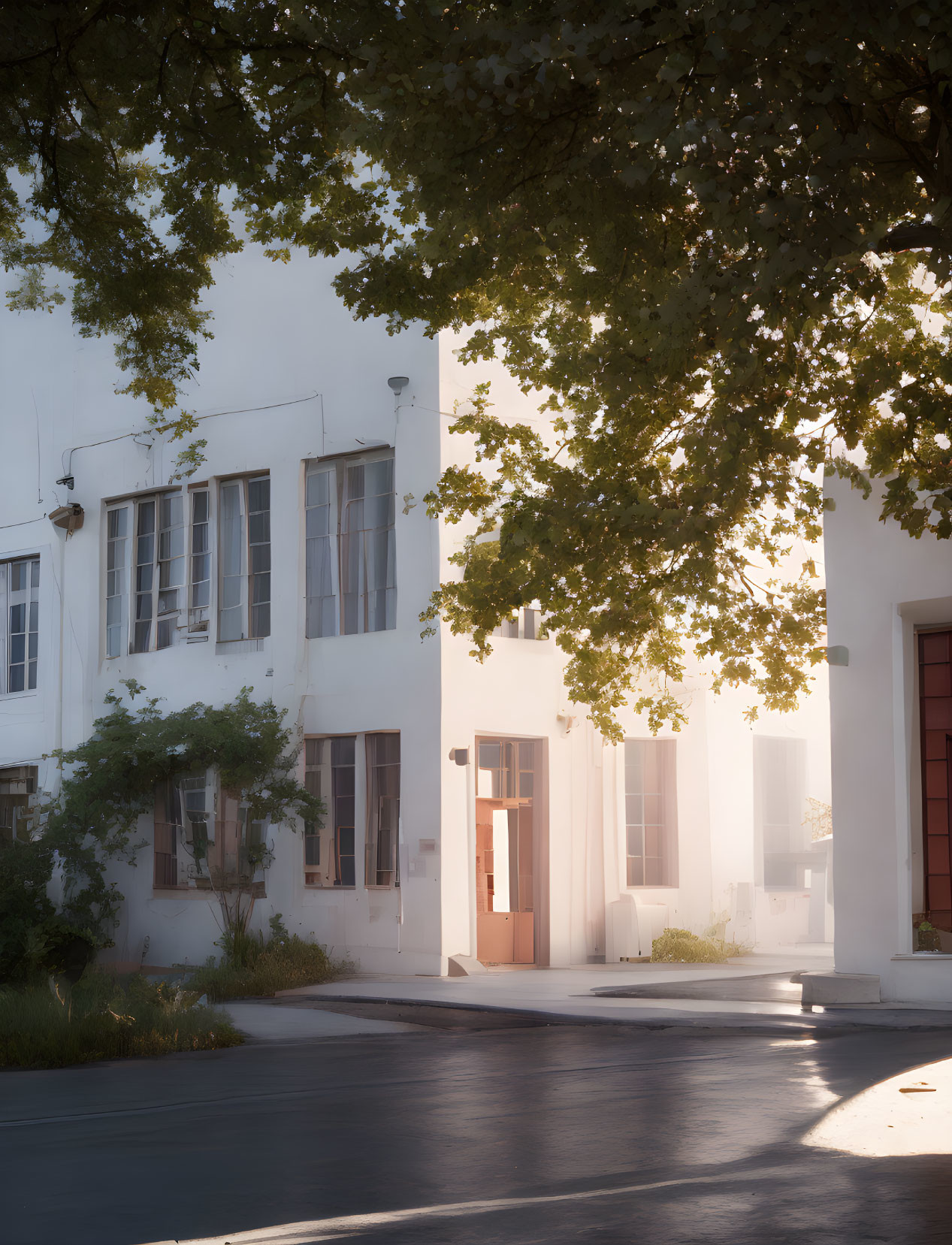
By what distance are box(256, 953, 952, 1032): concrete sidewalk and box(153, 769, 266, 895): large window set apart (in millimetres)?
2522

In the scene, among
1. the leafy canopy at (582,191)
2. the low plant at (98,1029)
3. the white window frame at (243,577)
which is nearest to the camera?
the leafy canopy at (582,191)

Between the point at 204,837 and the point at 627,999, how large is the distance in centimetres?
735

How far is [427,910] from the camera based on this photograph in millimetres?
18953

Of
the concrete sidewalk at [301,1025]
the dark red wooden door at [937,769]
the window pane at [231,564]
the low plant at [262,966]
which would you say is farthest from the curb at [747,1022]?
the window pane at [231,564]

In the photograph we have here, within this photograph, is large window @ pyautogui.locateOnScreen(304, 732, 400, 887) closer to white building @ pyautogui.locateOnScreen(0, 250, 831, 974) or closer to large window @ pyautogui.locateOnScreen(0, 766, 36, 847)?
white building @ pyautogui.locateOnScreen(0, 250, 831, 974)

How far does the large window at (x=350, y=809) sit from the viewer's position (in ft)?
64.4

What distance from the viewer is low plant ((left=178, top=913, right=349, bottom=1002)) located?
58.1 ft

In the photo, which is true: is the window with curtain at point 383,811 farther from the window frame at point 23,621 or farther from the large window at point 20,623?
the large window at point 20,623

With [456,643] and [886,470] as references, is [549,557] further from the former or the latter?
[456,643]

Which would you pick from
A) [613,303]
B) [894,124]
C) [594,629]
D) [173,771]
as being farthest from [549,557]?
[173,771]

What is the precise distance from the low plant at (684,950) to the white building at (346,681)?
263mm

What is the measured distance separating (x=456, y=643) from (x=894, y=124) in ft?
39.9

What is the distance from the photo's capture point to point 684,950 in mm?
21250

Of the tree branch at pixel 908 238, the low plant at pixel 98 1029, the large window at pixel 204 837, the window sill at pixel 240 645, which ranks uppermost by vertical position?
the tree branch at pixel 908 238
